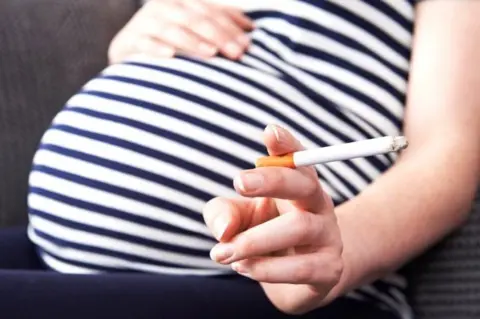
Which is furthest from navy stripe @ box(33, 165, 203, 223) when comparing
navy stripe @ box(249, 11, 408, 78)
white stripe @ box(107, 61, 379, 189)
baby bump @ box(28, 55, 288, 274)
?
navy stripe @ box(249, 11, 408, 78)

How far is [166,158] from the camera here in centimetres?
76

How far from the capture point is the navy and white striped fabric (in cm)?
74

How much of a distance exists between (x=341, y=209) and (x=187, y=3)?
1.20 ft

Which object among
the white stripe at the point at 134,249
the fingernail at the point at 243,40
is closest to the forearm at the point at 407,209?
the white stripe at the point at 134,249

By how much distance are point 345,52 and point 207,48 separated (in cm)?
14

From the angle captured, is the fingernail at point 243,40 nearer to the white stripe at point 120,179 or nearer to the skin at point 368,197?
the skin at point 368,197

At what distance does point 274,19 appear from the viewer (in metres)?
0.84

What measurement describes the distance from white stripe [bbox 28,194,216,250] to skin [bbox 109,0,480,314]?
11 cm

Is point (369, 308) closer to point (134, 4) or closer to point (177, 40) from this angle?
point (177, 40)

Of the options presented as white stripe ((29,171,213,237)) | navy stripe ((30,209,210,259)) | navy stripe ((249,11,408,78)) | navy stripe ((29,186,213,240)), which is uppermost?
navy stripe ((249,11,408,78))

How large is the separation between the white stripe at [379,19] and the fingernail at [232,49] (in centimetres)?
10

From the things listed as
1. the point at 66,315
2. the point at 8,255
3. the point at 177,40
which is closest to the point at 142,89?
the point at 177,40

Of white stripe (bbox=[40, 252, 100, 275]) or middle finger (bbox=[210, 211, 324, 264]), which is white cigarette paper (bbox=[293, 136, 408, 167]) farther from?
white stripe (bbox=[40, 252, 100, 275])

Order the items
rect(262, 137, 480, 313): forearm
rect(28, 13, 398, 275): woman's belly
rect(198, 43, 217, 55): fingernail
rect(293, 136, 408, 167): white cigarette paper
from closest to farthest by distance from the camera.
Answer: rect(293, 136, 408, 167): white cigarette paper < rect(262, 137, 480, 313): forearm < rect(28, 13, 398, 275): woman's belly < rect(198, 43, 217, 55): fingernail
